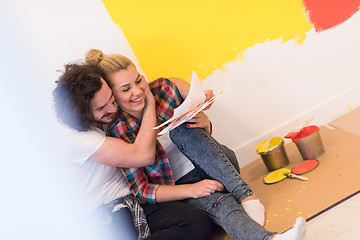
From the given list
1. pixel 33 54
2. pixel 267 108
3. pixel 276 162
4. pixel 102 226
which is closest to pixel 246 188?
pixel 276 162

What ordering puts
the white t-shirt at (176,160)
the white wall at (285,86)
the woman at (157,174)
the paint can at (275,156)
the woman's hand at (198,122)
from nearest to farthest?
the woman at (157,174), the woman's hand at (198,122), the white t-shirt at (176,160), the paint can at (275,156), the white wall at (285,86)

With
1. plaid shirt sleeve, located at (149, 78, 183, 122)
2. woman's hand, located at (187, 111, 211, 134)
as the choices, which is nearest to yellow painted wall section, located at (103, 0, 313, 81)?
plaid shirt sleeve, located at (149, 78, 183, 122)

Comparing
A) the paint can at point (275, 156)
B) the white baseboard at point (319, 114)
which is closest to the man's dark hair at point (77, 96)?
the paint can at point (275, 156)

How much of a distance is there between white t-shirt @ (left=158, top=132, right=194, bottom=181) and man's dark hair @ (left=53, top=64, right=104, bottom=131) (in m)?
0.42

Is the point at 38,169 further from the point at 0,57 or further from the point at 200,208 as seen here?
the point at 200,208

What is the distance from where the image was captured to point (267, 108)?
2.03 metres

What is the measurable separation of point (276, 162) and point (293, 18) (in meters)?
0.70

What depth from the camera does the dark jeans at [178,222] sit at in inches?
54.1

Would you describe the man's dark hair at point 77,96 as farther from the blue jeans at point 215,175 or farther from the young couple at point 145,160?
the blue jeans at point 215,175

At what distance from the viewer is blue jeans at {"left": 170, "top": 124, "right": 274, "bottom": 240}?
1.37 metres

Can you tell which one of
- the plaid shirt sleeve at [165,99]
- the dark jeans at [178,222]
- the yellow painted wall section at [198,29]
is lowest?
the dark jeans at [178,222]

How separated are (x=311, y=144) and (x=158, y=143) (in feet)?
2.11

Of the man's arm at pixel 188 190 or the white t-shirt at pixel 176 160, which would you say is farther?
the white t-shirt at pixel 176 160

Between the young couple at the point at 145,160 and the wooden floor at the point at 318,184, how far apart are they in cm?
9
